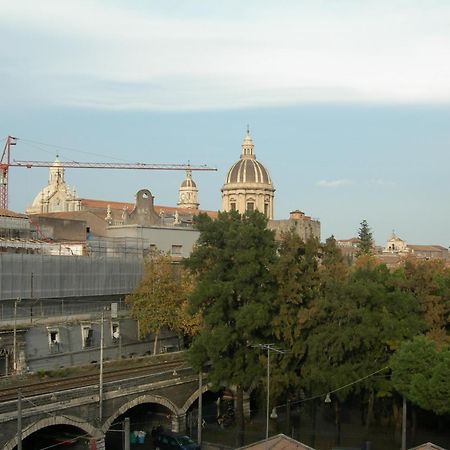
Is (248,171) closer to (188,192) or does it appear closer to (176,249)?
(188,192)

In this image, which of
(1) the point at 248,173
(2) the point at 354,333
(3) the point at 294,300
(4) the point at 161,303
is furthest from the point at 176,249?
(1) the point at 248,173

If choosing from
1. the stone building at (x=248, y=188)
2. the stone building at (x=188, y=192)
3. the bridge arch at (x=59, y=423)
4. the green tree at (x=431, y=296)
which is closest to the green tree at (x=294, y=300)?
the green tree at (x=431, y=296)

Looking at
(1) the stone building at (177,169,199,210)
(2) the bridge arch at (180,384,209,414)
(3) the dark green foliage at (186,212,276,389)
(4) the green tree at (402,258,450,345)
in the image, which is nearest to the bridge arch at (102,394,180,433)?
(2) the bridge arch at (180,384,209,414)

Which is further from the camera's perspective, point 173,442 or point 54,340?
point 54,340

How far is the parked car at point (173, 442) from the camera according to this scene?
35.7 m

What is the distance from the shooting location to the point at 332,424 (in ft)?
141

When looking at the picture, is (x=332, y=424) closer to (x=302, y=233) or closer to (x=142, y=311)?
(x=142, y=311)

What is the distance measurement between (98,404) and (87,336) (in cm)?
1483

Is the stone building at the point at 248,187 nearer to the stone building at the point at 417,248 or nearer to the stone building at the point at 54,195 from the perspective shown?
the stone building at the point at 54,195

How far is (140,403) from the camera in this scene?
3753 cm

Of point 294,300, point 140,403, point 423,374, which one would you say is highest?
point 294,300

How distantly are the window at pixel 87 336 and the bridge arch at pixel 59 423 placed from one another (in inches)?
592

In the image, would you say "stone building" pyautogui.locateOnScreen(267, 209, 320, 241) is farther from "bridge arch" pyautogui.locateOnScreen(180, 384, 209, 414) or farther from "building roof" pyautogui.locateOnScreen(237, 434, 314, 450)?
"building roof" pyautogui.locateOnScreen(237, 434, 314, 450)

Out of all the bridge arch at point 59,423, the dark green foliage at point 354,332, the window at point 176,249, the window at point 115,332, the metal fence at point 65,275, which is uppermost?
the window at point 176,249
